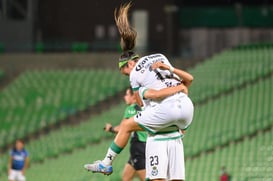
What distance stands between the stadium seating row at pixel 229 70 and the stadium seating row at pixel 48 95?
9.35 feet

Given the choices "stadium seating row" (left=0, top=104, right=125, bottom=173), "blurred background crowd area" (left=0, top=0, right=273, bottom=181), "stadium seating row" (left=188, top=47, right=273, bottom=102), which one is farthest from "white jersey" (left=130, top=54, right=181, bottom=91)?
"stadium seating row" (left=188, top=47, right=273, bottom=102)

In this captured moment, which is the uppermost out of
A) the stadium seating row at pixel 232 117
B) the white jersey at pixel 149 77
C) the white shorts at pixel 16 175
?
the white jersey at pixel 149 77

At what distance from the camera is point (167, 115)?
809 cm

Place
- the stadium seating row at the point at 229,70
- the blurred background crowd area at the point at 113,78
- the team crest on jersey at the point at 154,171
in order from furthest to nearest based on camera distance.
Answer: the stadium seating row at the point at 229,70, the blurred background crowd area at the point at 113,78, the team crest on jersey at the point at 154,171

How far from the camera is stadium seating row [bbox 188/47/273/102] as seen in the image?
89.6ft

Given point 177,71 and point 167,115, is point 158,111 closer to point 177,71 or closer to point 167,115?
point 167,115

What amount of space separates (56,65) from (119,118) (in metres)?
7.35

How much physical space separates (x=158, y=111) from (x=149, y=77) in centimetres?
35

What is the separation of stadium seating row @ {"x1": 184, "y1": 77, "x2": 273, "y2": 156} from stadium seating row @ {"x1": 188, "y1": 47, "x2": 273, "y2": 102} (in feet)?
1.66

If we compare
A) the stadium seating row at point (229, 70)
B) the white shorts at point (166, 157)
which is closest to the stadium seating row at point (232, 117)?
the stadium seating row at point (229, 70)

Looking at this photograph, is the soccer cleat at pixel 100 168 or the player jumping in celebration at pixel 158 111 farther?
the soccer cleat at pixel 100 168

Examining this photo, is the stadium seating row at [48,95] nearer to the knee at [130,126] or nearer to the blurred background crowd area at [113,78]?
the blurred background crowd area at [113,78]

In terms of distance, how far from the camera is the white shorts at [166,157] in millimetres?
8219

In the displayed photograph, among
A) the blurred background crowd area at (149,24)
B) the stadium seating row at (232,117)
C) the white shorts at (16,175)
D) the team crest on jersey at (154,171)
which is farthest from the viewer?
the blurred background crowd area at (149,24)
